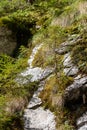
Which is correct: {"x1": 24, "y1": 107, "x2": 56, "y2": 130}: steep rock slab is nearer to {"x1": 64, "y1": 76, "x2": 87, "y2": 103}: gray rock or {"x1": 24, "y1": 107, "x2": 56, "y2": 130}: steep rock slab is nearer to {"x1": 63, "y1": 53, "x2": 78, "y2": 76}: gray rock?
{"x1": 64, "y1": 76, "x2": 87, "y2": 103}: gray rock

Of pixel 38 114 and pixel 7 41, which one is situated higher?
pixel 7 41

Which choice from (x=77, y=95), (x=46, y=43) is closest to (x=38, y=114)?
(x=77, y=95)

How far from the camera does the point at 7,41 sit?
419 inches

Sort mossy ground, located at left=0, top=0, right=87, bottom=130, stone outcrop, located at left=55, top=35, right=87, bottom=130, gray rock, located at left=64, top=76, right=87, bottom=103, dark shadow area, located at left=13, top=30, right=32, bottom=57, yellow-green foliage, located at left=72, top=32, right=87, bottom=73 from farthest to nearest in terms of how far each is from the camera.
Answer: dark shadow area, located at left=13, top=30, right=32, bottom=57
yellow-green foliage, located at left=72, top=32, right=87, bottom=73
mossy ground, located at left=0, top=0, right=87, bottom=130
gray rock, located at left=64, top=76, right=87, bottom=103
stone outcrop, located at left=55, top=35, right=87, bottom=130

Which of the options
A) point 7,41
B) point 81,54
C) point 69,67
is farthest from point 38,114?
point 7,41

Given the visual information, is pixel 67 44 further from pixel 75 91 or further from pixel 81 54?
pixel 75 91

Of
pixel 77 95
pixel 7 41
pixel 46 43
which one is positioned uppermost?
pixel 46 43

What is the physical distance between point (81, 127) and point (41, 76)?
2270mm

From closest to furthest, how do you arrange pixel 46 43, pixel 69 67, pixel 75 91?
pixel 75 91
pixel 69 67
pixel 46 43

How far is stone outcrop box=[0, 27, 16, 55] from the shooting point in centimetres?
1051

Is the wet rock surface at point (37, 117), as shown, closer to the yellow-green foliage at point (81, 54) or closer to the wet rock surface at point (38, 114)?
the wet rock surface at point (38, 114)

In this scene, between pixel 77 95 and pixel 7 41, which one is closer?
pixel 77 95

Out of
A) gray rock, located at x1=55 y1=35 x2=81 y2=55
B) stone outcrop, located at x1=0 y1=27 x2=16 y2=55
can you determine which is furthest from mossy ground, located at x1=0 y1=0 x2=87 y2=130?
stone outcrop, located at x1=0 y1=27 x2=16 y2=55

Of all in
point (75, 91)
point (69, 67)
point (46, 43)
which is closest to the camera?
point (75, 91)
